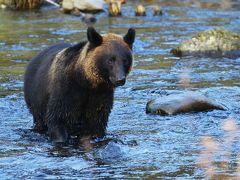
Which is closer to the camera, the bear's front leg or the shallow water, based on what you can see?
the shallow water

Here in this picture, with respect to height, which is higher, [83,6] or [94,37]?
[94,37]

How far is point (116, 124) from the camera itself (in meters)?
9.58

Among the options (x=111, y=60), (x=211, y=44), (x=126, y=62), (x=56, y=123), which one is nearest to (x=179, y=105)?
(x=56, y=123)

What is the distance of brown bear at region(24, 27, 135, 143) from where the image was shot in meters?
7.87

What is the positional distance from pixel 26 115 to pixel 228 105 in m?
2.78

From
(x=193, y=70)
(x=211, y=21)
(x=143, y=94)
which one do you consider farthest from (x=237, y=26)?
(x=143, y=94)

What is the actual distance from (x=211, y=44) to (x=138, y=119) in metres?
5.75

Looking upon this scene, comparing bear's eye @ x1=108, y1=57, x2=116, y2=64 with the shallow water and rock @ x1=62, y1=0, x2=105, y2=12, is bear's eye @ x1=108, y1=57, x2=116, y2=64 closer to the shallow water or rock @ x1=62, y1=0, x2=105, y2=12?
the shallow water

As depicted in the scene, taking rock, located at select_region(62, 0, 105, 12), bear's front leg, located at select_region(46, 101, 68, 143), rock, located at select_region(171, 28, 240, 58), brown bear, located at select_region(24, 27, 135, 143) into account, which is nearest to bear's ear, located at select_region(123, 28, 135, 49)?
brown bear, located at select_region(24, 27, 135, 143)

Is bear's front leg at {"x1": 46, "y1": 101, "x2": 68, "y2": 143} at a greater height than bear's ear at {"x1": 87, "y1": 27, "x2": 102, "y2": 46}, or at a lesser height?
lesser

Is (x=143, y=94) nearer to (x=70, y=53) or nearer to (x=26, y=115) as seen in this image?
(x=26, y=115)

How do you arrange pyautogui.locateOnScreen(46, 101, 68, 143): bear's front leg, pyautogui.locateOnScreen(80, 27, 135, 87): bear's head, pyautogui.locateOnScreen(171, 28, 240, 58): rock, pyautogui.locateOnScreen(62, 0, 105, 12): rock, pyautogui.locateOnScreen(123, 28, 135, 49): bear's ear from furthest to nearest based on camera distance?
pyautogui.locateOnScreen(62, 0, 105, 12): rock, pyautogui.locateOnScreen(171, 28, 240, 58): rock, pyautogui.locateOnScreen(46, 101, 68, 143): bear's front leg, pyautogui.locateOnScreen(123, 28, 135, 49): bear's ear, pyautogui.locateOnScreen(80, 27, 135, 87): bear's head

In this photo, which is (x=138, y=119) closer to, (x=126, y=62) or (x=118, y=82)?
(x=126, y=62)

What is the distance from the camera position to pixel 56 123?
27.8 feet
